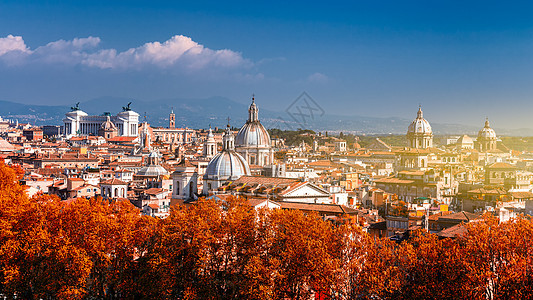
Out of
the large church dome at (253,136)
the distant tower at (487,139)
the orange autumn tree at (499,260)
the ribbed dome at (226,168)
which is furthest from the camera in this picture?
the distant tower at (487,139)

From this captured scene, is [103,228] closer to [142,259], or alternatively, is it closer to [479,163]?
[142,259]

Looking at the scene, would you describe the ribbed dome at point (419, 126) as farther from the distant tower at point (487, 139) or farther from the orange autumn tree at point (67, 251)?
the orange autumn tree at point (67, 251)

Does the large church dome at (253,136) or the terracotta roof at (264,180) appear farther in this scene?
the large church dome at (253,136)

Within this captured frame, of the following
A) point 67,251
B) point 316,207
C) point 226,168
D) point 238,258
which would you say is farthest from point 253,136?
point 67,251

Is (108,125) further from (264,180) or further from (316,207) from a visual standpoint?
(316,207)

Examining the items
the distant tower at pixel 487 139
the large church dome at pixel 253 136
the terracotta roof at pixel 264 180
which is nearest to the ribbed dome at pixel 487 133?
the distant tower at pixel 487 139

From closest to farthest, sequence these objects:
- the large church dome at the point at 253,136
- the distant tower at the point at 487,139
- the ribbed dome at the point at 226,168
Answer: the ribbed dome at the point at 226,168 < the large church dome at the point at 253,136 < the distant tower at the point at 487,139

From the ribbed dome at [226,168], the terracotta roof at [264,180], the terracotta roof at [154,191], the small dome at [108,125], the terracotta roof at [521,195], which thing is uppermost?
the small dome at [108,125]
